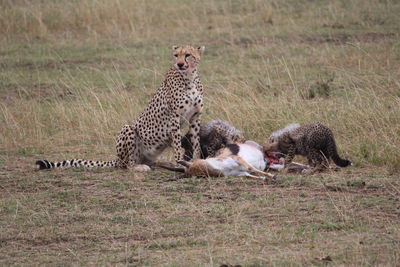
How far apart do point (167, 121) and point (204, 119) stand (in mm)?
1256

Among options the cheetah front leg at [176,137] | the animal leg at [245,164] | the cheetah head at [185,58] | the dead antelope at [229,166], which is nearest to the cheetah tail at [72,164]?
the cheetah front leg at [176,137]

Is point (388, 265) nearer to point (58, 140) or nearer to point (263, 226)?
point (263, 226)

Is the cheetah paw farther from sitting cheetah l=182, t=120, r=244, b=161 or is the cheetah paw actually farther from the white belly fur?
the white belly fur

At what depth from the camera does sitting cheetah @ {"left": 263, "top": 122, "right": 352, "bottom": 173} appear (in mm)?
6238

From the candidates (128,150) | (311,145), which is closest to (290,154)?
(311,145)

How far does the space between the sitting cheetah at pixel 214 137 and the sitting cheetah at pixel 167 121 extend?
14cm

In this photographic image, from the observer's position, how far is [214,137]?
6918 millimetres

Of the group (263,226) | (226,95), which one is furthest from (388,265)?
(226,95)

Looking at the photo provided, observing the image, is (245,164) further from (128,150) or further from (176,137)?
(128,150)

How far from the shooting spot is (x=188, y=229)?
15.6 feet

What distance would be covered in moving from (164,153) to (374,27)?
19.0 ft

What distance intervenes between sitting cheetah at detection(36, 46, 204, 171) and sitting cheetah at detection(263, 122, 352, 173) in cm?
78

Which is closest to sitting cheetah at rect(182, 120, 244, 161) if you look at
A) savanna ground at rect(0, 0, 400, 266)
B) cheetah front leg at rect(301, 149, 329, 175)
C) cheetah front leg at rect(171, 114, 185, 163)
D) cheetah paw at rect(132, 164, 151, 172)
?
cheetah front leg at rect(171, 114, 185, 163)

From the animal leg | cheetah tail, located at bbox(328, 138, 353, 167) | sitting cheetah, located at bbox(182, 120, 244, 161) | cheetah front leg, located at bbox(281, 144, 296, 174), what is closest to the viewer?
the animal leg
